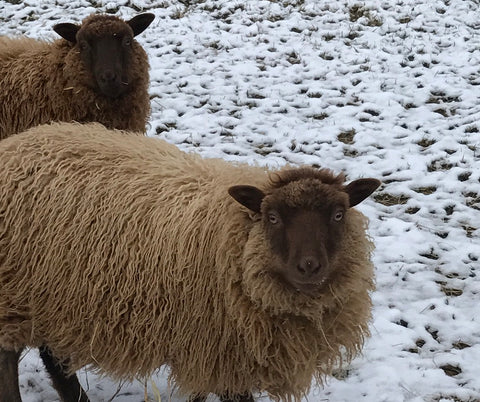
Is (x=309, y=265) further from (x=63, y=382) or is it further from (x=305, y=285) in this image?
(x=63, y=382)

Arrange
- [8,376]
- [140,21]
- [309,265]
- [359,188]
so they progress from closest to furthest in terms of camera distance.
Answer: [309,265]
[359,188]
[8,376]
[140,21]

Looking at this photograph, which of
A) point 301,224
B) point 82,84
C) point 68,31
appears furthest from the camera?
point 68,31

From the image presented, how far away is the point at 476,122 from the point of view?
704 cm

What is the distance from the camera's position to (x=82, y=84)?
5434mm

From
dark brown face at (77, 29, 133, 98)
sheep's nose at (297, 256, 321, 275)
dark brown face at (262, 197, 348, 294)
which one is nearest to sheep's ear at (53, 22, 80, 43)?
dark brown face at (77, 29, 133, 98)

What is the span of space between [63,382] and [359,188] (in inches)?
87.1

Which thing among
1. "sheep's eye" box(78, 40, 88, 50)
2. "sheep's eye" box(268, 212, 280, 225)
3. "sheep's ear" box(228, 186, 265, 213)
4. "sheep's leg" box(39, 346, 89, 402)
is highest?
"sheep's ear" box(228, 186, 265, 213)

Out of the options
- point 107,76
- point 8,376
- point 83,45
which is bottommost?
point 8,376

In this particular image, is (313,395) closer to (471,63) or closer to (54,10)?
(471,63)

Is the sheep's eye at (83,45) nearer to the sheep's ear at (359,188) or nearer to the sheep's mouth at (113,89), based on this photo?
the sheep's mouth at (113,89)

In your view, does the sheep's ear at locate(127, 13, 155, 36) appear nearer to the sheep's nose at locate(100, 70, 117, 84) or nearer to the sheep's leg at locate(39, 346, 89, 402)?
the sheep's nose at locate(100, 70, 117, 84)

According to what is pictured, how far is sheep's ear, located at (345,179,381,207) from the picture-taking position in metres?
3.29

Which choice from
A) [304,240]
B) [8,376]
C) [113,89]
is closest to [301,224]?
[304,240]

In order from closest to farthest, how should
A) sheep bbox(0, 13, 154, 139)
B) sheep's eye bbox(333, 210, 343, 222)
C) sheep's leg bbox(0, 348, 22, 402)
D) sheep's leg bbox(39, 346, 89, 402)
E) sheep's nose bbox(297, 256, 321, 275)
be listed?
1. sheep's nose bbox(297, 256, 321, 275)
2. sheep's eye bbox(333, 210, 343, 222)
3. sheep's leg bbox(0, 348, 22, 402)
4. sheep's leg bbox(39, 346, 89, 402)
5. sheep bbox(0, 13, 154, 139)
